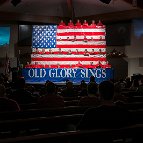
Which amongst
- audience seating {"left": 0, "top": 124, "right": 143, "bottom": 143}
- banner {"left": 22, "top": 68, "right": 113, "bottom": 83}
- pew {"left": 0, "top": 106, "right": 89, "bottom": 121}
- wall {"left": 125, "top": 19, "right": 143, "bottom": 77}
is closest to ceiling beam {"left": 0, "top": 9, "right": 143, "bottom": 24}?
wall {"left": 125, "top": 19, "right": 143, "bottom": 77}

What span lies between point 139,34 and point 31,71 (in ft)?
17.1

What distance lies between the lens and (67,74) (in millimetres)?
14914

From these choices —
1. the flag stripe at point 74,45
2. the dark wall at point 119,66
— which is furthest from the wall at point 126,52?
the flag stripe at point 74,45

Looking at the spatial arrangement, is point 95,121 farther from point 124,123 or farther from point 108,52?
point 108,52

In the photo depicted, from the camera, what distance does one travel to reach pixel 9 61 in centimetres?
1700

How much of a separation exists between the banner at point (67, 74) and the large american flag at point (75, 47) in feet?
0.83

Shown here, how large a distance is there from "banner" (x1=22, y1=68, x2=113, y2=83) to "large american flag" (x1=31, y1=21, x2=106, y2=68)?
10.0 inches

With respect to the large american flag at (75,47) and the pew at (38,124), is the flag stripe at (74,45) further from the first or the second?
the pew at (38,124)

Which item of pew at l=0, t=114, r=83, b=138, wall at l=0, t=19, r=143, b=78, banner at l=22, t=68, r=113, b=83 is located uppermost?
wall at l=0, t=19, r=143, b=78

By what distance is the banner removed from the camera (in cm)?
1486

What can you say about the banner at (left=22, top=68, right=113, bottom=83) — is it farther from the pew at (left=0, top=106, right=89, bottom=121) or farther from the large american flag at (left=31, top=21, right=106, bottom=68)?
the pew at (left=0, top=106, right=89, bottom=121)

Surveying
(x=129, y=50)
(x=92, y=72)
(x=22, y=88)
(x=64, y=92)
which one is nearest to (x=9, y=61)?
(x=92, y=72)

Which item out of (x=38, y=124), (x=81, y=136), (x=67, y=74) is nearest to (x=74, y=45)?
(x=67, y=74)

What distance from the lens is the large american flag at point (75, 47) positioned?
1496 cm
